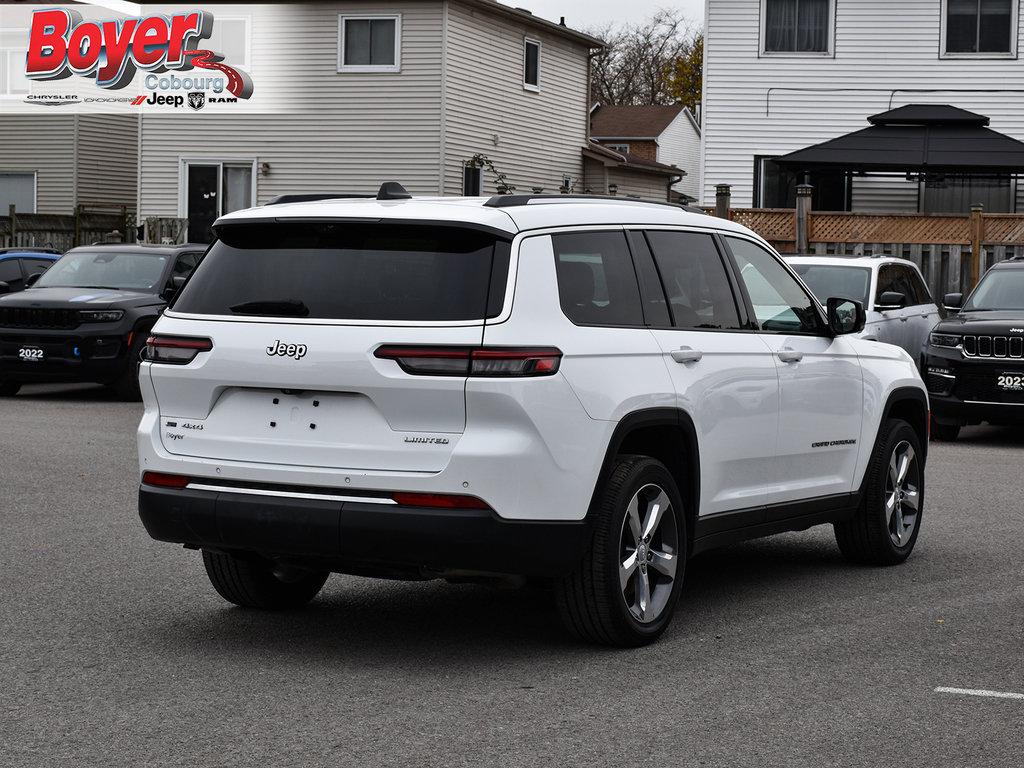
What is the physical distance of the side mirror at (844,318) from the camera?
8062mm

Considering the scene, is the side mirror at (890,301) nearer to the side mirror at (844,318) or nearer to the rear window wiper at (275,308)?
the side mirror at (844,318)

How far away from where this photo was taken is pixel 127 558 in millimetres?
8398

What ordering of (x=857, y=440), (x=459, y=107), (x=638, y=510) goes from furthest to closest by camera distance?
(x=459, y=107) → (x=857, y=440) → (x=638, y=510)

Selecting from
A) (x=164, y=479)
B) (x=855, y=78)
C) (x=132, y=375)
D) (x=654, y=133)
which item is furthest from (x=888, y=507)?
(x=654, y=133)

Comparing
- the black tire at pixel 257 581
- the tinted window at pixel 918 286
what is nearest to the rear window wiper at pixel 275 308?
the black tire at pixel 257 581

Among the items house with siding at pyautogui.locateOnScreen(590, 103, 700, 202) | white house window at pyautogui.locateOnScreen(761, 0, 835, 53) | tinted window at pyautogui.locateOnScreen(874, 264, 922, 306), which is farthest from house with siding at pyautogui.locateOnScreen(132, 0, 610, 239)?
house with siding at pyautogui.locateOnScreen(590, 103, 700, 202)

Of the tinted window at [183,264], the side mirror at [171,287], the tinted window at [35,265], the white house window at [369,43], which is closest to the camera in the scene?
the side mirror at [171,287]

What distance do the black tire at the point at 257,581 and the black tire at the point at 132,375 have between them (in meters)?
11.2

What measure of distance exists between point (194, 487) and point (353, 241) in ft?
3.83

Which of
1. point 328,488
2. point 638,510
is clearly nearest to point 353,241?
point 328,488

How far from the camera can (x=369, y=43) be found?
112ft

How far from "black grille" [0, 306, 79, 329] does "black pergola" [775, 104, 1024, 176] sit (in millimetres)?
15302

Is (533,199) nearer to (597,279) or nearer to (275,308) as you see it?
(597,279)

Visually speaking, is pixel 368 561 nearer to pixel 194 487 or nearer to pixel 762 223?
pixel 194 487
